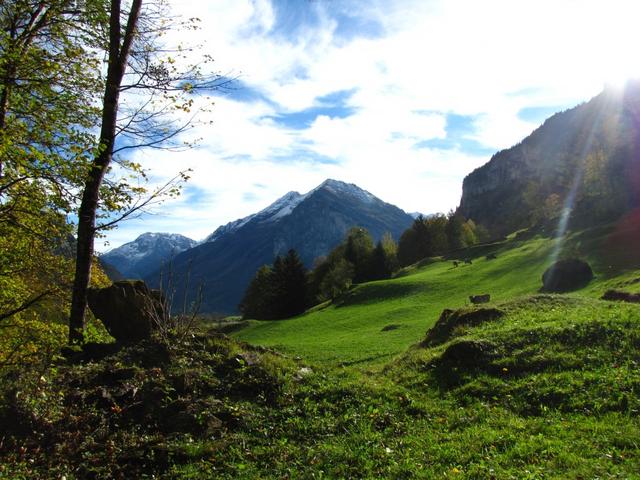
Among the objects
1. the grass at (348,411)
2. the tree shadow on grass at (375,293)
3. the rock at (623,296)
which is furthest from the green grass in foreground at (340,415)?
the tree shadow on grass at (375,293)

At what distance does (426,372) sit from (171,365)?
8.23 m

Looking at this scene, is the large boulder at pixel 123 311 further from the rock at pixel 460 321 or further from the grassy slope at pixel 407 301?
the grassy slope at pixel 407 301

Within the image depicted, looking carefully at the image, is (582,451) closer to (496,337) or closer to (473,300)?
(496,337)

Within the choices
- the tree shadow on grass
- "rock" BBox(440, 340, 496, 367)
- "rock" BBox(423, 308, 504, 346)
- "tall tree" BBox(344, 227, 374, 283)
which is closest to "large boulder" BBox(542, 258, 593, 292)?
the tree shadow on grass

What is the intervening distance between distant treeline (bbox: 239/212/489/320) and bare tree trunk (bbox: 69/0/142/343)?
66331mm

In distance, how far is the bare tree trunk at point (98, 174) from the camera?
12875mm

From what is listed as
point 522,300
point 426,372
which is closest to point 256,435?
point 426,372

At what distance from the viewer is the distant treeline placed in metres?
84.7

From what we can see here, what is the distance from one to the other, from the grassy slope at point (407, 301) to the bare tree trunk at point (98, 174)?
18.3 meters

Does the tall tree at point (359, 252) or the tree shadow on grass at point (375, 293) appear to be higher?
the tall tree at point (359, 252)

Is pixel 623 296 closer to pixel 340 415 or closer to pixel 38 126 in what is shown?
pixel 340 415

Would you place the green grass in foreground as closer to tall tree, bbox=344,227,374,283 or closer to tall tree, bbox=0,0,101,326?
tall tree, bbox=0,0,101,326

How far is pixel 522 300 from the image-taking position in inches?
866

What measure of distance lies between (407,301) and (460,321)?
122ft
